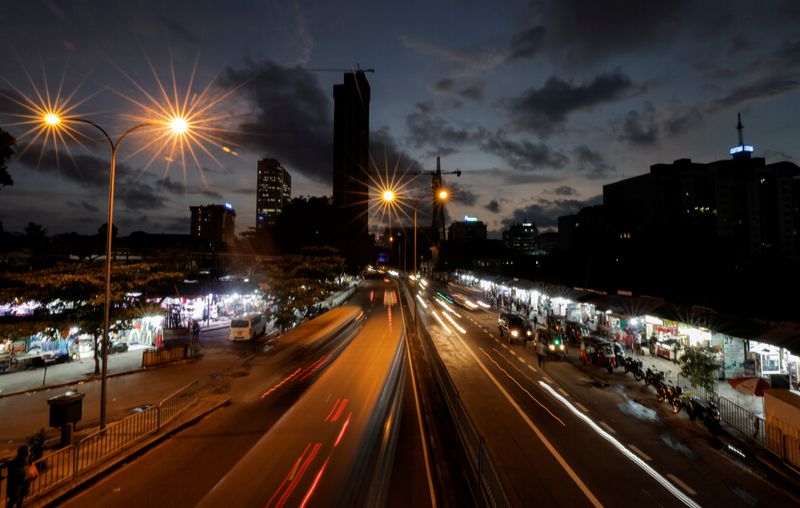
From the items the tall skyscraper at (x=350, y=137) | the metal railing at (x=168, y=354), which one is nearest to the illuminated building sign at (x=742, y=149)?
the tall skyscraper at (x=350, y=137)

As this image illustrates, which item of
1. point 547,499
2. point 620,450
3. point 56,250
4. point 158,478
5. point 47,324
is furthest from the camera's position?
point 56,250

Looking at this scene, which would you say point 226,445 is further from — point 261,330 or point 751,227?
point 751,227

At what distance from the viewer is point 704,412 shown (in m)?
13.3

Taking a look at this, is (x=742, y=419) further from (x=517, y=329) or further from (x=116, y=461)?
(x=116, y=461)

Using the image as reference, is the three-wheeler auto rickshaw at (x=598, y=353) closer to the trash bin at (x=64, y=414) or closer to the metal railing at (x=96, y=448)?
the metal railing at (x=96, y=448)

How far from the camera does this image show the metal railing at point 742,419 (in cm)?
1220

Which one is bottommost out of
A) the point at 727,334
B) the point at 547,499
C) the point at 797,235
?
the point at 547,499

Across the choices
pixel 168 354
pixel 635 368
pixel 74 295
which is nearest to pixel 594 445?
pixel 635 368

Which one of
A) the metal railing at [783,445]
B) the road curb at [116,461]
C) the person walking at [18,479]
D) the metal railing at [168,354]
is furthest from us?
the metal railing at [168,354]

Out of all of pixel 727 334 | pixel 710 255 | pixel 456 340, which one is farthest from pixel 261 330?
pixel 710 255

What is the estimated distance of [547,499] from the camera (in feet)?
30.2

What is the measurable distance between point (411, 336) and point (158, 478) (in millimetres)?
15146

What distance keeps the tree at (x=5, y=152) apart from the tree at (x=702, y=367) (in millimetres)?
31138

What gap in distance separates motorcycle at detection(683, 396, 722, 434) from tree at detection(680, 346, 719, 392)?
2.51 ft
